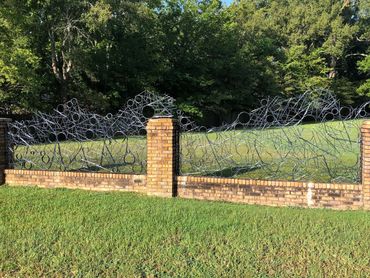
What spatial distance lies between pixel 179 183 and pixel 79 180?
1869 millimetres

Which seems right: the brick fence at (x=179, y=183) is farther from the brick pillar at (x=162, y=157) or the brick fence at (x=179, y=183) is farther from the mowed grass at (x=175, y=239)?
the mowed grass at (x=175, y=239)

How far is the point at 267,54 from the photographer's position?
42656mm

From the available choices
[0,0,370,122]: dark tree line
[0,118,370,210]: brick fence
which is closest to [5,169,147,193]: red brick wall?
[0,118,370,210]: brick fence

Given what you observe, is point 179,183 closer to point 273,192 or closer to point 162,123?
point 162,123

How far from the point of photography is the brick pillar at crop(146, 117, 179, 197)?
24.6ft

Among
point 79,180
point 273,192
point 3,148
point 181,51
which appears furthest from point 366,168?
point 181,51

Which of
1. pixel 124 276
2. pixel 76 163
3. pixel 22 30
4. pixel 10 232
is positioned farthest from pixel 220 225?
pixel 22 30

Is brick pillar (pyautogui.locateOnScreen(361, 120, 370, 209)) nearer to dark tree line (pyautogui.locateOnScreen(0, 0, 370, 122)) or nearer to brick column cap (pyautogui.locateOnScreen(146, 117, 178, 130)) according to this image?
brick column cap (pyautogui.locateOnScreen(146, 117, 178, 130))

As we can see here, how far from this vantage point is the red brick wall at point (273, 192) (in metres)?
6.74

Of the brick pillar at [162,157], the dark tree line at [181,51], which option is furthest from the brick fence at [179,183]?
the dark tree line at [181,51]

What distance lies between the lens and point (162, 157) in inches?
297

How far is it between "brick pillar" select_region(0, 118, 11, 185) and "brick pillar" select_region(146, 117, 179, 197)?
2.97 meters

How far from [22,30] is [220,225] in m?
19.3

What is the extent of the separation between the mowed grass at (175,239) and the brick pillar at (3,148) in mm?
1634
